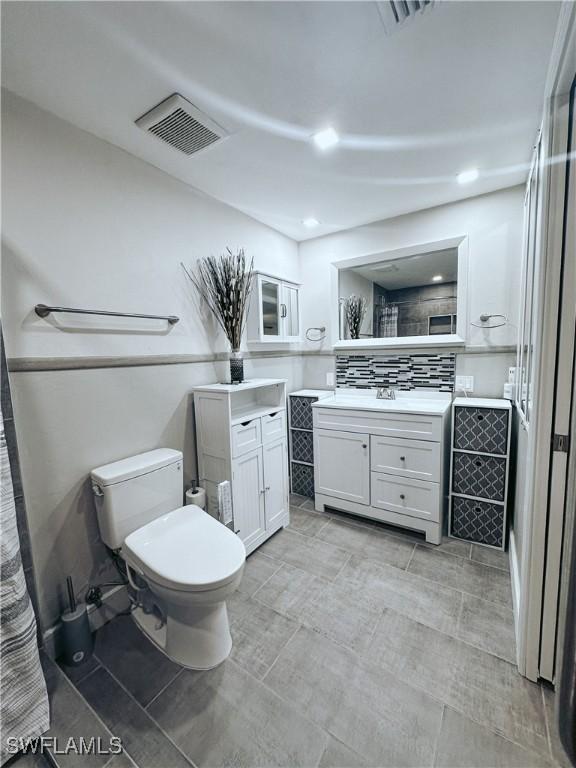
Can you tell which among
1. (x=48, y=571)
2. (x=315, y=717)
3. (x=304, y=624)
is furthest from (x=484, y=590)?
(x=48, y=571)

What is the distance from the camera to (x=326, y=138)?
1614 mm

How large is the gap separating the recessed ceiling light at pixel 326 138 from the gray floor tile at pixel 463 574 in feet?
7.80

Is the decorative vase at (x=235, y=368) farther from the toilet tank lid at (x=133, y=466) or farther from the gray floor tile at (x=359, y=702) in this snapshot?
the gray floor tile at (x=359, y=702)

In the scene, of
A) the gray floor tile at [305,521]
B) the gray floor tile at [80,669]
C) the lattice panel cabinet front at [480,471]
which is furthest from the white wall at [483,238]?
the gray floor tile at [80,669]

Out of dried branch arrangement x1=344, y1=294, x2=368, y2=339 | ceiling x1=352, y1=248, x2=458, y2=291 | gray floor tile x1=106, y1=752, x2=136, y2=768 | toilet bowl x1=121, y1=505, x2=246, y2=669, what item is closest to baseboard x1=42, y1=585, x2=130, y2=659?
toilet bowl x1=121, y1=505, x2=246, y2=669

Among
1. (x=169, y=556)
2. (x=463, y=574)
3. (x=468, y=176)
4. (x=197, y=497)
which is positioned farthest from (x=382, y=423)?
(x=468, y=176)

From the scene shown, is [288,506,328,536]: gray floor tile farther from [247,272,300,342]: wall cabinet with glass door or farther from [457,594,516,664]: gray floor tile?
[247,272,300,342]: wall cabinet with glass door

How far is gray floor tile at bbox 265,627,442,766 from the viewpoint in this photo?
1081 millimetres

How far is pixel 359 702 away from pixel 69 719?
1.06 m

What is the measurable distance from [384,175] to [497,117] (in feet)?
1.99

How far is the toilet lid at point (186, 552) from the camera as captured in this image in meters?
1.24

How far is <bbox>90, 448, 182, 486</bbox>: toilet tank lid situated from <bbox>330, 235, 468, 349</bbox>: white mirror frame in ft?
5.81

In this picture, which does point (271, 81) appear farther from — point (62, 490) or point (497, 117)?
point (62, 490)

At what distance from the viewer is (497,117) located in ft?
4.91
